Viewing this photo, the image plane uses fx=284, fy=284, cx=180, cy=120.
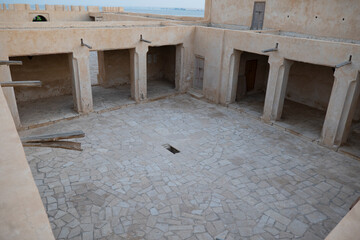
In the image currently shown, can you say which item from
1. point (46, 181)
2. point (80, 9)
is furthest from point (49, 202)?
point (80, 9)

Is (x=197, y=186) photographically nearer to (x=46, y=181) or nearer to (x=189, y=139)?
(x=189, y=139)

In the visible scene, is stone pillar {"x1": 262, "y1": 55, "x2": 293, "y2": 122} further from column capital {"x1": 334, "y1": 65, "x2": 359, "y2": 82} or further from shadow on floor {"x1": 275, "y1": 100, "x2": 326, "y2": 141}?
column capital {"x1": 334, "y1": 65, "x2": 359, "y2": 82}

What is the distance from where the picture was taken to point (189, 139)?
1112 centimetres

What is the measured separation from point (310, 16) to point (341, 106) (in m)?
5.47

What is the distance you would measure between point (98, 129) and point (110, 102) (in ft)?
9.55

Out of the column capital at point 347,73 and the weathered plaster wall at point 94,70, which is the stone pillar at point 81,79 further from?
the column capital at point 347,73

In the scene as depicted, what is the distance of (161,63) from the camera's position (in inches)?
Answer: 735

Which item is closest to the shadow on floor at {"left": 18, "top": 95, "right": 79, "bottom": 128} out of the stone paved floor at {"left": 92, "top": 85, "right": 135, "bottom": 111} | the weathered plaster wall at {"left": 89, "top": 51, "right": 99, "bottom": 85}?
the stone paved floor at {"left": 92, "top": 85, "right": 135, "bottom": 111}

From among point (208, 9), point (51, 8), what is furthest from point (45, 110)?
point (51, 8)

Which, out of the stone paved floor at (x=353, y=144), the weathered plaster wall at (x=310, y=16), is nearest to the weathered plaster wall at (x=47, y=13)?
the weathered plaster wall at (x=310, y=16)

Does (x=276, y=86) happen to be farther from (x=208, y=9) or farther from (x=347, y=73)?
(x=208, y=9)

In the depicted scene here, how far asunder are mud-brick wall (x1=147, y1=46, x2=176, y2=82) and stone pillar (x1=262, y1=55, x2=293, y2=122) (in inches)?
292

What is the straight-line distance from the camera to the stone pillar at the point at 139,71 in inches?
535

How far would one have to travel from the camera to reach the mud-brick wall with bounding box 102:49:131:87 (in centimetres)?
1627
